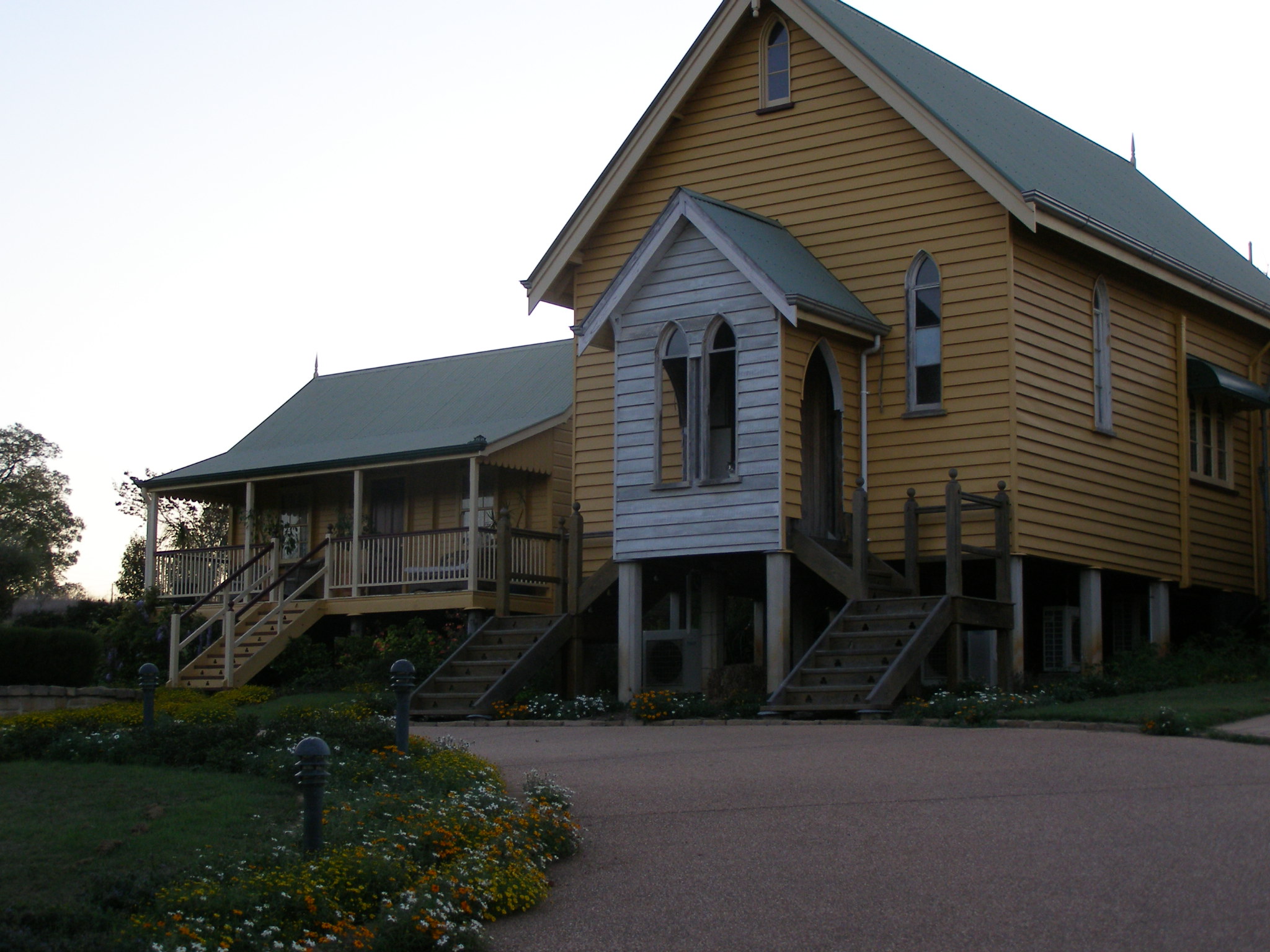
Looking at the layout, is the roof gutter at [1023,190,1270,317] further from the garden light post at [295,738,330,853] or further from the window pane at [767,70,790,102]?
the garden light post at [295,738,330,853]

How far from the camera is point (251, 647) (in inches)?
1096

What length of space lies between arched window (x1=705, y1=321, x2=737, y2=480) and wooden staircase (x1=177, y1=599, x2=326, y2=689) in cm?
1011

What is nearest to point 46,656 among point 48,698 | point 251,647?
point 48,698

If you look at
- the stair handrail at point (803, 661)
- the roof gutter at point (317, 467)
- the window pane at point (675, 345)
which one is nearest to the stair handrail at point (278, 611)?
the roof gutter at point (317, 467)

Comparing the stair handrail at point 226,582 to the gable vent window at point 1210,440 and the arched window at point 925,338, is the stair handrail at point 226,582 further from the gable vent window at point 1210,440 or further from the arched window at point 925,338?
the gable vent window at point 1210,440

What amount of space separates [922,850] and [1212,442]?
17.6 metres

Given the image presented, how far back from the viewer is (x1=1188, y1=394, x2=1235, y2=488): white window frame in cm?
2466

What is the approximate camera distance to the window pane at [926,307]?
20.7 m

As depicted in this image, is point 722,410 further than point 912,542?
Yes

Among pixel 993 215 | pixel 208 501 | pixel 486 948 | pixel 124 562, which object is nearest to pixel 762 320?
pixel 993 215

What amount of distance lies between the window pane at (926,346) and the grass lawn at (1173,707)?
16.7ft

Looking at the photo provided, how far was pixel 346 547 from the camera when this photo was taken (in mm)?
29562

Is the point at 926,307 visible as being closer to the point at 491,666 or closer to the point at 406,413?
the point at 491,666

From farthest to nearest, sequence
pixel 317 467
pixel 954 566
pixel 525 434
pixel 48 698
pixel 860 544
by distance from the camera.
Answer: pixel 317 467 < pixel 525 434 < pixel 48 698 < pixel 860 544 < pixel 954 566
